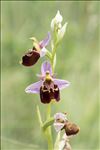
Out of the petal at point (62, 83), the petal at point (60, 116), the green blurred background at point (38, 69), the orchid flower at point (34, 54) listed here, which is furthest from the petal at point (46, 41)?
the green blurred background at point (38, 69)

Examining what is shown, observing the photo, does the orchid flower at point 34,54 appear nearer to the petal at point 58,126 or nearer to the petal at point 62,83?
the petal at point 62,83

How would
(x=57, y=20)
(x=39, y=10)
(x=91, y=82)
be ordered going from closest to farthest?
(x=57, y=20) → (x=39, y=10) → (x=91, y=82)

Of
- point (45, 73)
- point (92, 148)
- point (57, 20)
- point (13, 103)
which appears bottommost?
point (92, 148)

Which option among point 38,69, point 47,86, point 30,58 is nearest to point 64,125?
point 47,86

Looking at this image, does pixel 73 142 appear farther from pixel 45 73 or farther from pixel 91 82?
pixel 45 73

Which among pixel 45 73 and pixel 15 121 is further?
pixel 15 121

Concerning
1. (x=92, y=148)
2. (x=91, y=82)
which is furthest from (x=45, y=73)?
(x=91, y=82)
